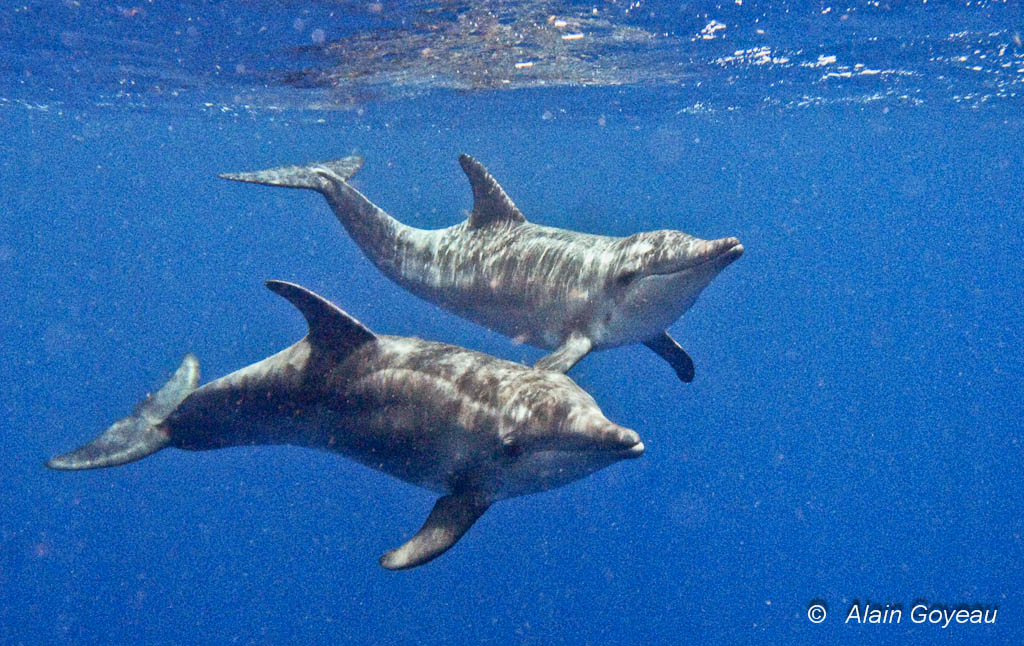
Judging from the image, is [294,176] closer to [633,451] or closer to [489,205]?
[489,205]

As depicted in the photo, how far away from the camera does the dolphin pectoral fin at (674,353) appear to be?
989cm

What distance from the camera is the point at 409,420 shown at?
6.19 m

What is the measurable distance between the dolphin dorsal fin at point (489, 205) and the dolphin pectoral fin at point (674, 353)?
277cm

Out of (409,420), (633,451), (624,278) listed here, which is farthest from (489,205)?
(633,451)

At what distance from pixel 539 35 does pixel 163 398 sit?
13018 mm

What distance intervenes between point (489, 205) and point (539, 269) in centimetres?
157

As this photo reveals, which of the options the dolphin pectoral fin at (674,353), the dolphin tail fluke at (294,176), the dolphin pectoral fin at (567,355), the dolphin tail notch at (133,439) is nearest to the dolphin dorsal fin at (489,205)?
the dolphin pectoral fin at (567,355)

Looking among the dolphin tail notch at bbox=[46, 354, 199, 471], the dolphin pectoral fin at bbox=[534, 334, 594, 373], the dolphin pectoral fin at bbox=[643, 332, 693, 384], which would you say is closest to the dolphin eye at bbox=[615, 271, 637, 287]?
the dolphin pectoral fin at bbox=[534, 334, 594, 373]

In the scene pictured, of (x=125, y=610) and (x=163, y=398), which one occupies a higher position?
(x=163, y=398)

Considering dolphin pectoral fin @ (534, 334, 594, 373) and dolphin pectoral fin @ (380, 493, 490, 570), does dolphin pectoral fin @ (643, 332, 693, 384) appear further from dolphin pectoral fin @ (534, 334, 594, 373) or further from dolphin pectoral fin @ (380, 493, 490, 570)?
dolphin pectoral fin @ (380, 493, 490, 570)

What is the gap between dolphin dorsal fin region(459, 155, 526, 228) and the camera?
31.9ft

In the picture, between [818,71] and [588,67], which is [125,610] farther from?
[818,71]

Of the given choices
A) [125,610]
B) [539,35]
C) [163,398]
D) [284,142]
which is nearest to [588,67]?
[539,35]

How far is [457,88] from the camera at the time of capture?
23656mm
